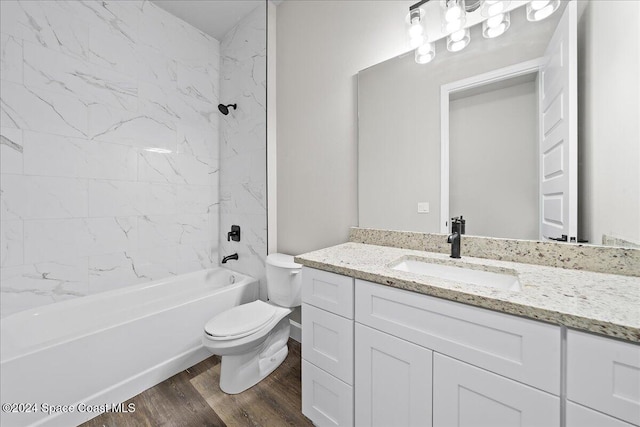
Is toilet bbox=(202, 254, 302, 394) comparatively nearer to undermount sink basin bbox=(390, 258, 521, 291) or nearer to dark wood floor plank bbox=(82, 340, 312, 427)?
dark wood floor plank bbox=(82, 340, 312, 427)

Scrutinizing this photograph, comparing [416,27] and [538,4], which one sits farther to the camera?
[416,27]

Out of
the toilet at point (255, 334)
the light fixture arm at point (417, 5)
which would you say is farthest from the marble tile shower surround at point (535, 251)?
the light fixture arm at point (417, 5)

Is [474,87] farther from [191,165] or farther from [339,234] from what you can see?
[191,165]

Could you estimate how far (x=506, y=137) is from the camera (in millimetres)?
1158

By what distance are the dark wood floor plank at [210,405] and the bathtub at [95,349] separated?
0.10 m

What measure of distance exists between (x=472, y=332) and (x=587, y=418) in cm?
28

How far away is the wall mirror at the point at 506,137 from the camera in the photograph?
3.05 feet

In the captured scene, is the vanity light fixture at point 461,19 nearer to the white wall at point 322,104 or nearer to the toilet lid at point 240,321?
the white wall at point 322,104

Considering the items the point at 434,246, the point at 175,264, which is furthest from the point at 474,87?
the point at 175,264

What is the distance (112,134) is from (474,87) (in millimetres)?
2449

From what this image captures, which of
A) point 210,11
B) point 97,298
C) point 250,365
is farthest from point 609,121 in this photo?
point 97,298

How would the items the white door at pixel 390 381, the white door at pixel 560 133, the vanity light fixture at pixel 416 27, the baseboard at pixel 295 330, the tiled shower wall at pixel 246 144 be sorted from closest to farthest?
1. the white door at pixel 390 381
2. the white door at pixel 560 133
3. the vanity light fixture at pixel 416 27
4. the baseboard at pixel 295 330
5. the tiled shower wall at pixel 246 144

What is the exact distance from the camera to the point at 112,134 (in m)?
1.95

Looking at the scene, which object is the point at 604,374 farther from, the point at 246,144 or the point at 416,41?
the point at 246,144
